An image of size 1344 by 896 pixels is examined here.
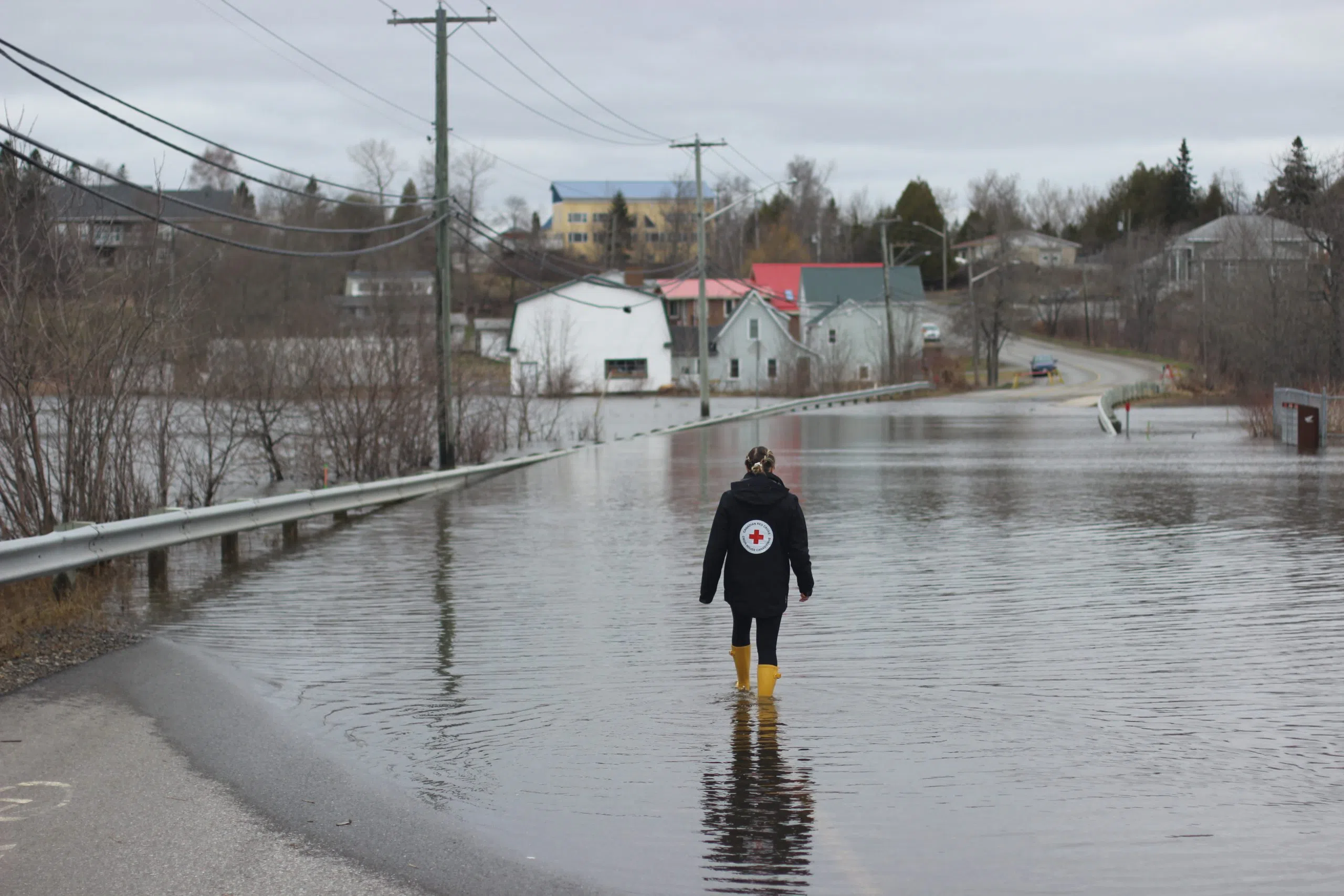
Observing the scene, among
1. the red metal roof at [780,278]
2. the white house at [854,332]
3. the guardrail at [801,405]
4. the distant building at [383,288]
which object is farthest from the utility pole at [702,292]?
the red metal roof at [780,278]

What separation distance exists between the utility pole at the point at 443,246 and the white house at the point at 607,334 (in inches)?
2742

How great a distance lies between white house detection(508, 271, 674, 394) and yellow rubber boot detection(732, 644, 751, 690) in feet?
303

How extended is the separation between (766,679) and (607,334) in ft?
319

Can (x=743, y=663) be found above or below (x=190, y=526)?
below

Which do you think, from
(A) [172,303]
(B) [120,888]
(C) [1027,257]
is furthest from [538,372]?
(C) [1027,257]

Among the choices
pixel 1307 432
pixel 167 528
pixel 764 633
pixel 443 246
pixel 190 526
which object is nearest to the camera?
pixel 764 633

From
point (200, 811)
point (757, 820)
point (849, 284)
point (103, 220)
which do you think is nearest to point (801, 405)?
point (103, 220)

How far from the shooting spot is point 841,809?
692cm

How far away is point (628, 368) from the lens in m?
107

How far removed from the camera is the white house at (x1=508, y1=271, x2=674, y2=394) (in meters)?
103

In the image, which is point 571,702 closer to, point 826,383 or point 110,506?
point 110,506

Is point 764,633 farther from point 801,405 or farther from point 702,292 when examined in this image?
point 801,405

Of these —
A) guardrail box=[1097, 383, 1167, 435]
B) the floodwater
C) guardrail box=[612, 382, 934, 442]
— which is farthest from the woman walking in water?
guardrail box=[1097, 383, 1167, 435]

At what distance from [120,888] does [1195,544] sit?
552 inches
